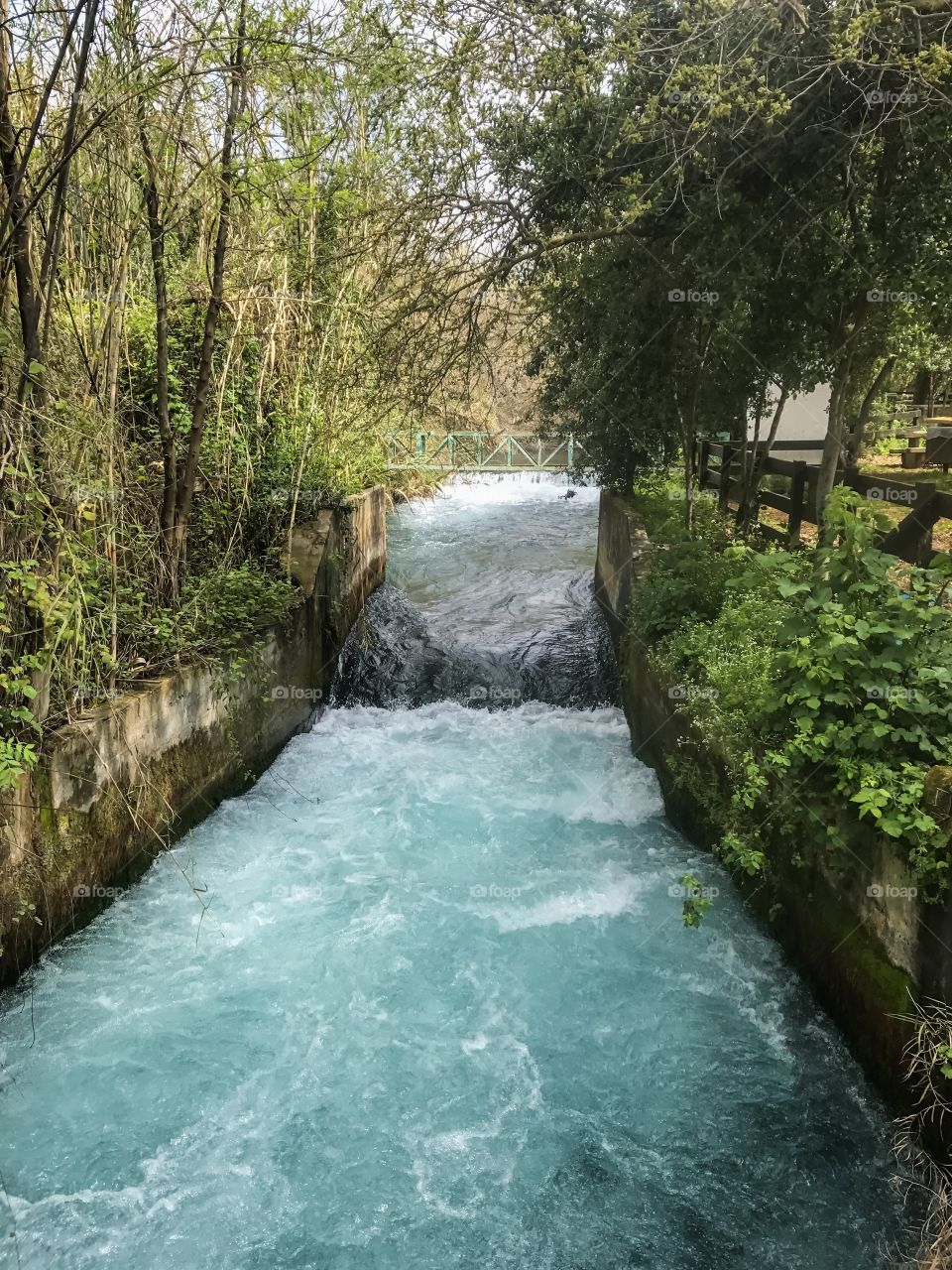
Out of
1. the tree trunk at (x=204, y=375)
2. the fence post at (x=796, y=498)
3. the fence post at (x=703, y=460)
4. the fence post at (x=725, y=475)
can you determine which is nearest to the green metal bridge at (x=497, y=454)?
the fence post at (x=703, y=460)

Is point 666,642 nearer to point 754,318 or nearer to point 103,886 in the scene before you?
point 754,318

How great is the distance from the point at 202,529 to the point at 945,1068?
659cm

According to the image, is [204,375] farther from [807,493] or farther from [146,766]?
[807,493]

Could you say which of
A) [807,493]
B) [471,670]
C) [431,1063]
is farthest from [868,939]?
Result: [807,493]

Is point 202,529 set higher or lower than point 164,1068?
higher

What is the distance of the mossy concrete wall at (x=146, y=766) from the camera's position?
15.9 feet

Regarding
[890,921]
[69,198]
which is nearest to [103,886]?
[69,198]

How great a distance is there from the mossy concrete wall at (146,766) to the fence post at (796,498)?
4.89 meters

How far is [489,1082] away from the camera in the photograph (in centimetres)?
448

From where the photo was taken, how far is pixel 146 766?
591 cm

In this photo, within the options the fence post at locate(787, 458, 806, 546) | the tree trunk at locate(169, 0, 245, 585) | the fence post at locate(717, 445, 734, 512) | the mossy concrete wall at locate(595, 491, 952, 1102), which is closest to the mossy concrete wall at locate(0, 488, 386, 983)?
the tree trunk at locate(169, 0, 245, 585)

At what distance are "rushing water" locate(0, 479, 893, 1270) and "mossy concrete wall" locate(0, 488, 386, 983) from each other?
26 centimetres

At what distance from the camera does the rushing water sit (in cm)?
371

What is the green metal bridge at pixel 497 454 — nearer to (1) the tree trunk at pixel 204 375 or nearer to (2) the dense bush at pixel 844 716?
(1) the tree trunk at pixel 204 375
